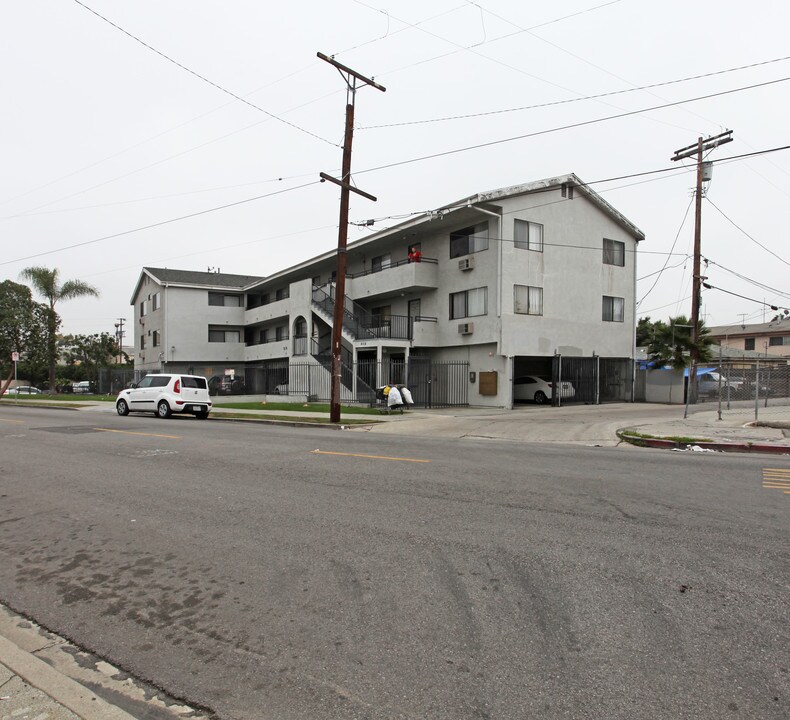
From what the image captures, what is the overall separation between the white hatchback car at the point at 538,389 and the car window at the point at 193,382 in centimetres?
1612

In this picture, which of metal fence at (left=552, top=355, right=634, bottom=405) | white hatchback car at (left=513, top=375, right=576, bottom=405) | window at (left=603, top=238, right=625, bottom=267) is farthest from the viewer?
window at (left=603, top=238, right=625, bottom=267)

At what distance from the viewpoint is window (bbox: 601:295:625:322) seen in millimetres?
29734

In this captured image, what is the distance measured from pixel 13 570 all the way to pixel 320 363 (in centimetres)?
2530

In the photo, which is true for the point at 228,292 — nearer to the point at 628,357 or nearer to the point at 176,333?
the point at 176,333

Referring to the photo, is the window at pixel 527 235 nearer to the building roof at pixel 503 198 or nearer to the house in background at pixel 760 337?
the building roof at pixel 503 198

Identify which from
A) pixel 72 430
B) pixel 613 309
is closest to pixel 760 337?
pixel 613 309

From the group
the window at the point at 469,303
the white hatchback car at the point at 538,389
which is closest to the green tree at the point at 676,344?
the white hatchback car at the point at 538,389

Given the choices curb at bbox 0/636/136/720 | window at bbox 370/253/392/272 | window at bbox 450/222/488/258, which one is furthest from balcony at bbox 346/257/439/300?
curb at bbox 0/636/136/720

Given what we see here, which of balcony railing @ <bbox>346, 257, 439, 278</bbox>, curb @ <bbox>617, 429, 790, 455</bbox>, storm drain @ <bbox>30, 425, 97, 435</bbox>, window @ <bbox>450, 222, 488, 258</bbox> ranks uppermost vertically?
window @ <bbox>450, 222, 488, 258</bbox>

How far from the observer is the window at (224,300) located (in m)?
45.5

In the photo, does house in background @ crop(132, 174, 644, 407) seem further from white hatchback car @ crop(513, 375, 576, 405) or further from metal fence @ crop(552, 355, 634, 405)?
white hatchback car @ crop(513, 375, 576, 405)

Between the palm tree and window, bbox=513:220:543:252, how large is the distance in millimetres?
33174

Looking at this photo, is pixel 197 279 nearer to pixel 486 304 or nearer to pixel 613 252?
pixel 486 304

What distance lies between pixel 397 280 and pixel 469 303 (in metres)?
4.39
